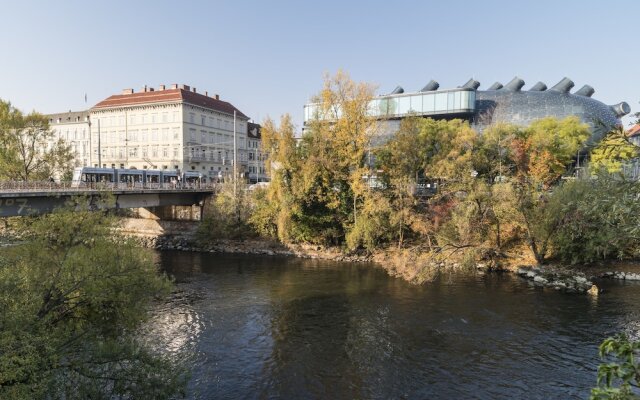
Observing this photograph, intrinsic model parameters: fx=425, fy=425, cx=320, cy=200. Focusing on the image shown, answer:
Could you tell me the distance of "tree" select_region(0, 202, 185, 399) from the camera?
11.4 meters

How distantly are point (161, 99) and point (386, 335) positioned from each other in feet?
268

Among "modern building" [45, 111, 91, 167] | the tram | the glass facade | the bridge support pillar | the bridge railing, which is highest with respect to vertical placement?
the glass facade

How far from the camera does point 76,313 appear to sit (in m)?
16.8

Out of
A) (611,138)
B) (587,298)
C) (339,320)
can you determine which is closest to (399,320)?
(339,320)

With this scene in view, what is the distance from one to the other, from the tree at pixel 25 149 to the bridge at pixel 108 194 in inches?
544

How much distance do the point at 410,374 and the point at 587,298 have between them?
18979mm

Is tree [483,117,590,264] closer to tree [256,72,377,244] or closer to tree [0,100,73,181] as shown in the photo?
tree [256,72,377,244]

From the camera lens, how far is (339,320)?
1022 inches

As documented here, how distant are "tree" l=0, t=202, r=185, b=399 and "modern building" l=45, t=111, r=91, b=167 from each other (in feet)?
300

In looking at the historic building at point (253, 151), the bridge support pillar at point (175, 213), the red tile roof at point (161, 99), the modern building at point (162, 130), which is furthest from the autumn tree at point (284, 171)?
the historic building at point (253, 151)

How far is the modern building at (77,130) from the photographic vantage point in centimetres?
9969

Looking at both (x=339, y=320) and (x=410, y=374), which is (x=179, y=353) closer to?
(x=339, y=320)

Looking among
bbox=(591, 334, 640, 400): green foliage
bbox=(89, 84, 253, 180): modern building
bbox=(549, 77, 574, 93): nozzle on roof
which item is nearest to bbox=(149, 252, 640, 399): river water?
bbox=(591, 334, 640, 400): green foliage

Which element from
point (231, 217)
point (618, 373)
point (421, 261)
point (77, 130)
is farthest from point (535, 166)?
point (77, 130)
